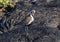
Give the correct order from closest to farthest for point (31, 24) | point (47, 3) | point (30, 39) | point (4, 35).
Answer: point (30, 39) → point (4, 35) → point (31, 24) → point (47, 3)

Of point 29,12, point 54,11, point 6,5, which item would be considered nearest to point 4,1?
point 6,5

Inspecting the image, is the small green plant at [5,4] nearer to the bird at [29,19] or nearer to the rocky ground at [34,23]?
the rocky ground at [34,23]

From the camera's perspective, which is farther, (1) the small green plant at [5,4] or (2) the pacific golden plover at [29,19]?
(1) the small green plant at [5,4]

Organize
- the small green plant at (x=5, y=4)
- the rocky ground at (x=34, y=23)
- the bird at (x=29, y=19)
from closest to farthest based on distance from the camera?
the rocky ground at (x=34, y=23)
the bird at (x=29, y=19)
the small green plant at (x=5, y=4)

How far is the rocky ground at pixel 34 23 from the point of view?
5829 millimetres

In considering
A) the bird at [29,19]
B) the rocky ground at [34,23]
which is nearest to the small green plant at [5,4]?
the rocky ground at [34,23]

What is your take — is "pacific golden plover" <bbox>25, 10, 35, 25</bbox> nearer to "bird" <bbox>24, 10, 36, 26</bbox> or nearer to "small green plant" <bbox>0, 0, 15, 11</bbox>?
"bird" <bbox>24, 10, 36, 26</bbox>

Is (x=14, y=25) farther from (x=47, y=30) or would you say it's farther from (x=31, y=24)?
(x=47, y=30)

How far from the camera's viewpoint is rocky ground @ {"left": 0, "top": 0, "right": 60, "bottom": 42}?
5.83 m

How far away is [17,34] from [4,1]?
3.03 metres

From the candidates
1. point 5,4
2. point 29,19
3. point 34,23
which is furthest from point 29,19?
point 5,4

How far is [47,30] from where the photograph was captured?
6.02 m

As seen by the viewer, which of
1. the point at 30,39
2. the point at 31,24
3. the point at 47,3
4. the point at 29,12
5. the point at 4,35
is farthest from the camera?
the point at 47,3

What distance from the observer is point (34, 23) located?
6.75 metres
